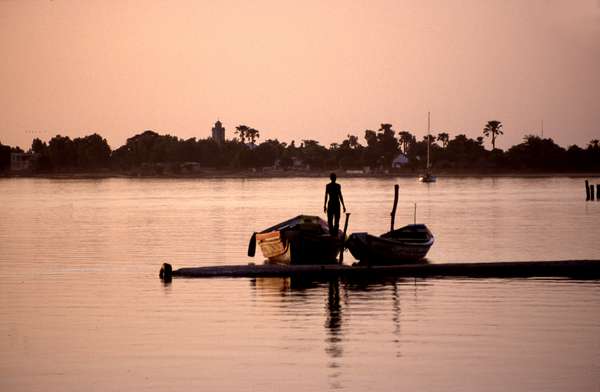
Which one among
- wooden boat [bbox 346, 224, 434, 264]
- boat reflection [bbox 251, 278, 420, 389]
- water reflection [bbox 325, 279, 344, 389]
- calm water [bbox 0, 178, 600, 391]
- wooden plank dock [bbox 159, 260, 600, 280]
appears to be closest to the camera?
calm water [bbox 0, 178, 600, 391]

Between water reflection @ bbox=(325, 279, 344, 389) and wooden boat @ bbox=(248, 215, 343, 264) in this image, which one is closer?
water reflection @ bbox=(325, 279, 344, 389)

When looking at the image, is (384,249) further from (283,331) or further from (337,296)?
(283,331)

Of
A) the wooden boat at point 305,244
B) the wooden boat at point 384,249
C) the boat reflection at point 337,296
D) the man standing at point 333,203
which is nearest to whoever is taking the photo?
the boat reflection at point 337,296

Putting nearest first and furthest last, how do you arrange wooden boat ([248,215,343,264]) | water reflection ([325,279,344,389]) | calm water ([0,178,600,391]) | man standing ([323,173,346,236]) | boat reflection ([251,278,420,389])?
calm water ([0,178,600,391])
water reflection ([325,279,344,389])
boat reflection ([251,278,420,389])
man standing ([323,173,346,236])
wooden boat ([248,215,343,264])

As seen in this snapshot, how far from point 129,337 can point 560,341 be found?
347 inches

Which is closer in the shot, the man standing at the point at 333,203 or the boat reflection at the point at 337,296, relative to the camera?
the boat reflection at the point at 337,296

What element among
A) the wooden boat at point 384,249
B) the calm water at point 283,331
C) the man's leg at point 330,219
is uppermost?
the man's leg at point 330,219

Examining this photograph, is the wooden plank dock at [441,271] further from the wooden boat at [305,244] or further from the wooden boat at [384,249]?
the wooden boat at [305,244]

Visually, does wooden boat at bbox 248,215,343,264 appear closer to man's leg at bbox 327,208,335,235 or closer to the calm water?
man's leg at bbox 327,208,335,235

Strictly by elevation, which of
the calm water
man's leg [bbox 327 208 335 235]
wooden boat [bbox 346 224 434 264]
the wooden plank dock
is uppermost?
man's leg [bbox 327 208 335 235]

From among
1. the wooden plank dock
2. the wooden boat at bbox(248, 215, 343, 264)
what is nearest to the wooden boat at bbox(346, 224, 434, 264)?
the wooden boat at bbox(248, 215, 343, 264)

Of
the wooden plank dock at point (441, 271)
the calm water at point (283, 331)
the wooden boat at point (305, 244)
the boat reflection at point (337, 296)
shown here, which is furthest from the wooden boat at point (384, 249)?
the calm water at point (283, 331)

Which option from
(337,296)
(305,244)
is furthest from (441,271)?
(305,244)

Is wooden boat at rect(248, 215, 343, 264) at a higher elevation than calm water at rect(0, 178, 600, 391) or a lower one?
higher
